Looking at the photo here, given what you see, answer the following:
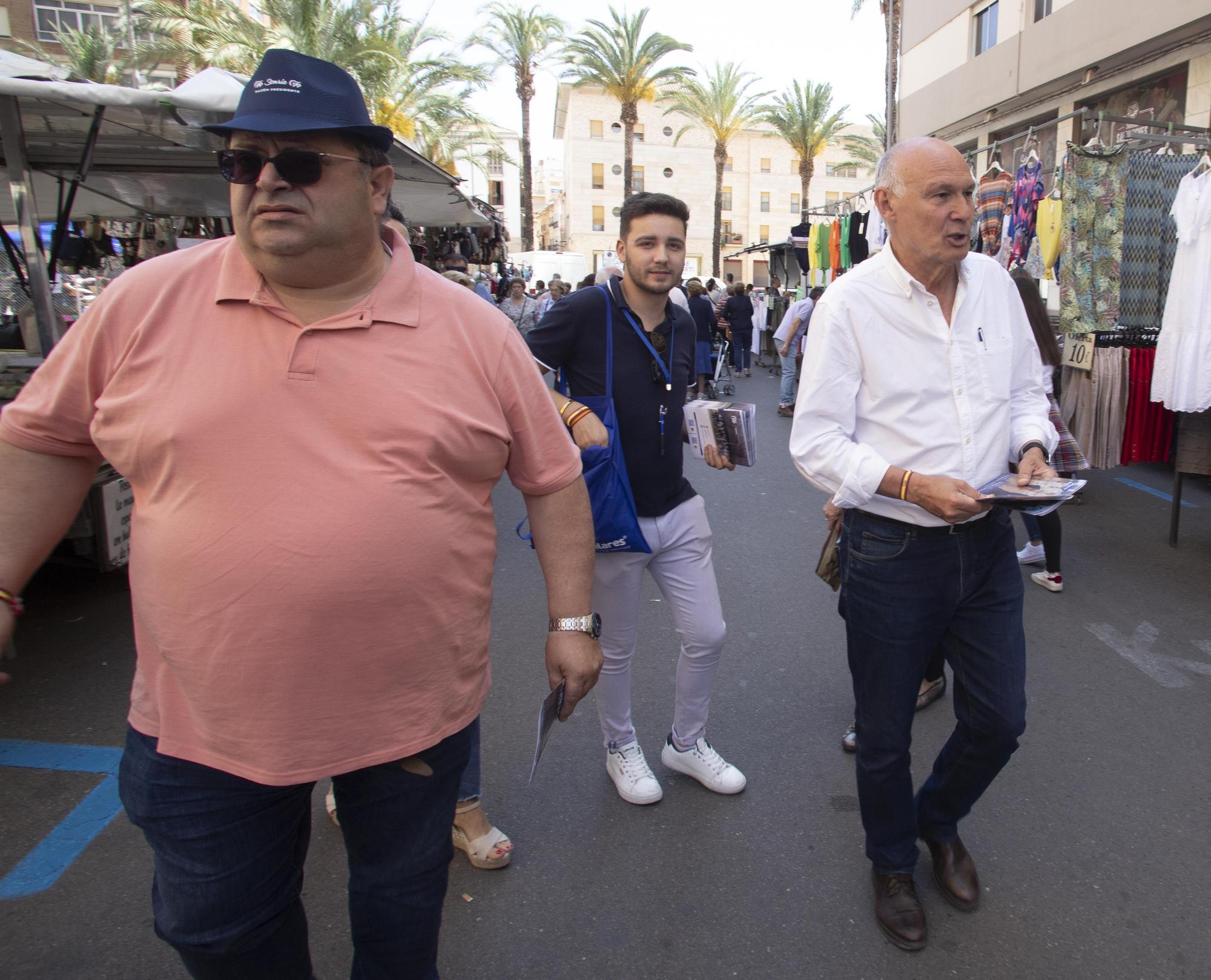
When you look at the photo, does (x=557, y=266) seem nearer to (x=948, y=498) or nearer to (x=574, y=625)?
(x=948, y=498)

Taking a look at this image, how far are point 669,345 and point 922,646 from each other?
1303mm

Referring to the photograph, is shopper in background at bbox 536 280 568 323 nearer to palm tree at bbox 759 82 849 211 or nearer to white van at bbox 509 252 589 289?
white van at bbox 509 252 589 289

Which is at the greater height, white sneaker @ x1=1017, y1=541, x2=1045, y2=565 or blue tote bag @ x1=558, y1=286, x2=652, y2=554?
blue tote bag @ x1=558, y1=286, x2=652, y2=554

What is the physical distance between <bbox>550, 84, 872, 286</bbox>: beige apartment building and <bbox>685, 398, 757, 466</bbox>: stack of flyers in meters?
57.6

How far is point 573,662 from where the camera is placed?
190 centimetres

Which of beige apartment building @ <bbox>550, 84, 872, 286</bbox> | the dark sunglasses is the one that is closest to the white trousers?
the dark sunglasses

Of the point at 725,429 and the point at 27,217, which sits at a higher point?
the point at 27,217

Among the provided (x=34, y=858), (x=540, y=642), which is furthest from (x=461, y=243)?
(x=34, y=858)

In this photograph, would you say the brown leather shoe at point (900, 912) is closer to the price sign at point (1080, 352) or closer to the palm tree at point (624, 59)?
the price sign at point (1080, 352)

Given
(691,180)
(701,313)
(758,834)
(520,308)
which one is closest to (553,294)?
(520,308)

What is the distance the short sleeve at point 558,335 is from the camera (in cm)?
290

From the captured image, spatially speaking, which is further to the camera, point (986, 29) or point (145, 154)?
point (986, 29)

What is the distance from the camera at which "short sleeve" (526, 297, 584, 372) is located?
9.53 ft

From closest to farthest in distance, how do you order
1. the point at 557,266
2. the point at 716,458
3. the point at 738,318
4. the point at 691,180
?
the point at 716,458, the point at 738,318, the point at 557,266, the point at 691,180
